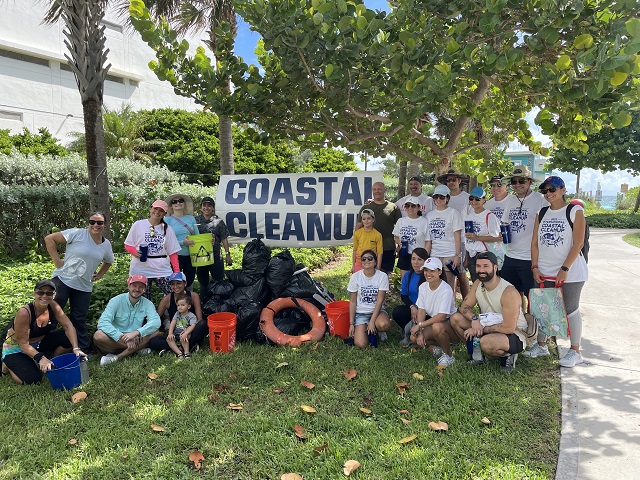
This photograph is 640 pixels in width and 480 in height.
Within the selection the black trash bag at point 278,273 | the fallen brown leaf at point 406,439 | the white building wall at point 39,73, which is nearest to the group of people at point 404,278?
the black trash bag at point 278,273

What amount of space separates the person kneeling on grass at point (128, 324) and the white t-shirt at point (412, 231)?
3093 mm

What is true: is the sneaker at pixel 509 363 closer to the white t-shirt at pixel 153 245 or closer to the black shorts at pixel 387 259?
the black shorts at pixel 387 259

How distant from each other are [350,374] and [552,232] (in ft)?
8.20

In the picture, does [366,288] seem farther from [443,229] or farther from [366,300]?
[443,229]

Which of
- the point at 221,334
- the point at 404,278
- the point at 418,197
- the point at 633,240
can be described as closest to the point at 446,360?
the point at 404,278

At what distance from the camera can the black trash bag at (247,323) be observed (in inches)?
202

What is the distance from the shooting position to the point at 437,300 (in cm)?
456

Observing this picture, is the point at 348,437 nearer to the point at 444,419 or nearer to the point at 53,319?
the point at 444,419

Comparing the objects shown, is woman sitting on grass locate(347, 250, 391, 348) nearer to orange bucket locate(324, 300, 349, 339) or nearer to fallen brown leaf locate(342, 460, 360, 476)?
orange bucket locate(324, 300, 349, 339)

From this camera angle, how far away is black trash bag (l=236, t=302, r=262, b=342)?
512 cm

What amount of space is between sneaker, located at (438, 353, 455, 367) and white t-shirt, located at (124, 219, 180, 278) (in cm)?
327

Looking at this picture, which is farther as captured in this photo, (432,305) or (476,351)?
(432,305)

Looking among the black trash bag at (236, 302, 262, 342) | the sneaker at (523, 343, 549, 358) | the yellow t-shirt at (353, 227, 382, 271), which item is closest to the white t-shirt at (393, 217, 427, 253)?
the yellow t-shirt at (353, 227, 382, 271)

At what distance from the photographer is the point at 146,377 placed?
4.20 meters
